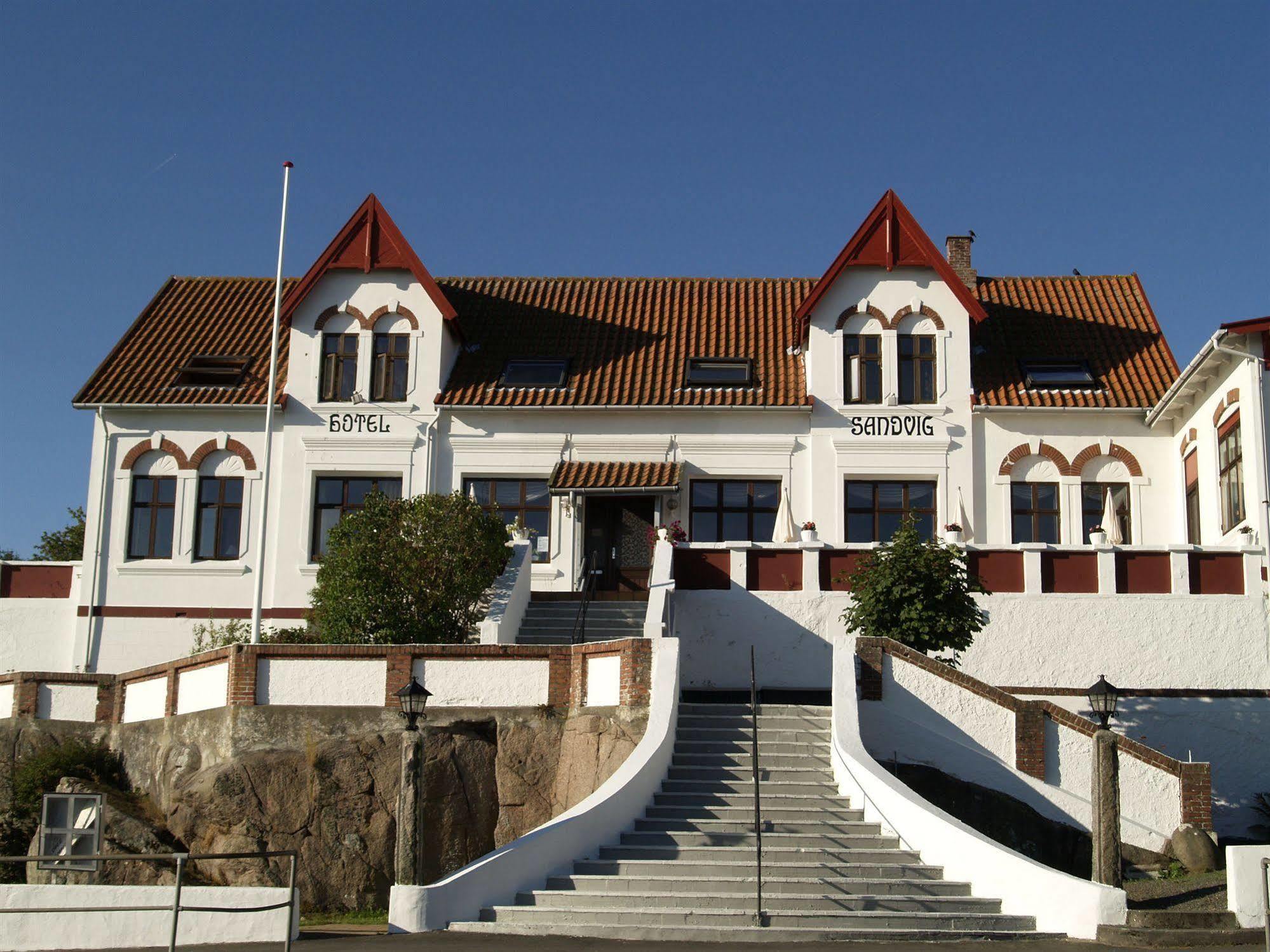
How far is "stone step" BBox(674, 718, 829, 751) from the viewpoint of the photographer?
760 inches

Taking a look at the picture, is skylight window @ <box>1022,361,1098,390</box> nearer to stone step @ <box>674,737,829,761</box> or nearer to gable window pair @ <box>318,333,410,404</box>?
gable window pair @ <box>318,333,410,404</box>

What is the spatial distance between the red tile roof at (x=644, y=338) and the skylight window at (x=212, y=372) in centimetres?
22

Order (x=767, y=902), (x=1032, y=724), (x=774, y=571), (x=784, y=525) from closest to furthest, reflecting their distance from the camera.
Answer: (x=767, y=902)
(x=1032, y=724)
(x=774, y=571)
(x=784, y=525)

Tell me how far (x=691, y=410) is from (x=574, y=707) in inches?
407

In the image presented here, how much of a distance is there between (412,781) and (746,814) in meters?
4.01

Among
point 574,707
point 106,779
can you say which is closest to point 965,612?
point 574,707

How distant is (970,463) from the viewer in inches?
1132

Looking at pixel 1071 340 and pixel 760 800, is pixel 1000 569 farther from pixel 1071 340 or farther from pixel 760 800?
pixel 760 800

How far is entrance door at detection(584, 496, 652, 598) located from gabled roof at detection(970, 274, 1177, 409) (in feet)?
22.8

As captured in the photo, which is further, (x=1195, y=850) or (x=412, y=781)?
(x=1195, y=850)

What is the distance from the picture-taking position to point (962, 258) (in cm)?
3262

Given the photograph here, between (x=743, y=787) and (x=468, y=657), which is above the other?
(x=468, y=657)

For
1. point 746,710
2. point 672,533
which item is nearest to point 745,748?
point 746,710

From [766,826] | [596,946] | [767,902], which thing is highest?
[766,826]
